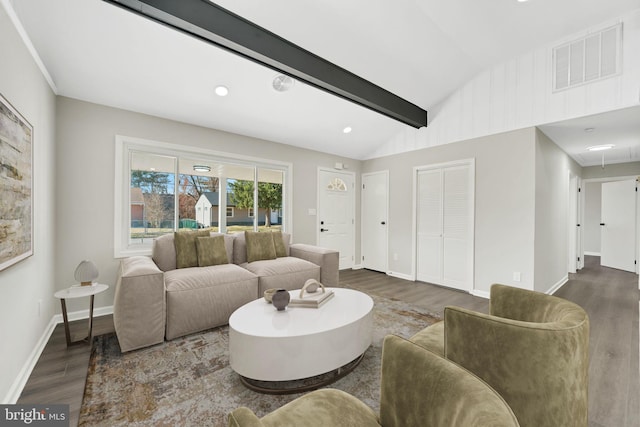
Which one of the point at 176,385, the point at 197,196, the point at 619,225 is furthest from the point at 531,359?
the point at 619,225

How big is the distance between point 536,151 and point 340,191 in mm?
3076

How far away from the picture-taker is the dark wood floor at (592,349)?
1.71m

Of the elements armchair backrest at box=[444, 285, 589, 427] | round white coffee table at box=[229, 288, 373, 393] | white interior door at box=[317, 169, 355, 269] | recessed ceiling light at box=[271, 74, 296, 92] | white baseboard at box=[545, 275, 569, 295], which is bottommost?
white baseboard at box=[545, 275, 569, 295]

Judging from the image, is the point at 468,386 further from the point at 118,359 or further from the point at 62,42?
the point at 62,42

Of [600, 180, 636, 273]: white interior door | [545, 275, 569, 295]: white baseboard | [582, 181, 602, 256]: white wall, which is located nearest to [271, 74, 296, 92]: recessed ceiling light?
[545, 275, 569, 295]: white baseboard

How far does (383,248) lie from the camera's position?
209 inches

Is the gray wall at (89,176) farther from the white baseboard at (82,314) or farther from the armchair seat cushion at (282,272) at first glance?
the armchair seat cushion at (282,272)

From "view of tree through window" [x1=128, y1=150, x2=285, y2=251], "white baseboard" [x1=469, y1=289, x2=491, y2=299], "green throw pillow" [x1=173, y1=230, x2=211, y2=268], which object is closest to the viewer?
"green throw pillow" [x1=173, y1=230, x2=211, y2=268]

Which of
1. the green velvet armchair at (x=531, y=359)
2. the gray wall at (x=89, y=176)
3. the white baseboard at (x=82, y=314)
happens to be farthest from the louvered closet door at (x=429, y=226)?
the white baseboard at (x=82, y=314)

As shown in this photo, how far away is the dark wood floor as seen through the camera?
1711 millimetres

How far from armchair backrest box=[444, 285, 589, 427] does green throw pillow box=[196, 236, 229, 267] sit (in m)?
2.77

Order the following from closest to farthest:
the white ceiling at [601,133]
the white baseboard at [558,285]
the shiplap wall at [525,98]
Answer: the shiplap wall at [525,98], the white ceiling at [601,133], the white baseboard at [558,285]

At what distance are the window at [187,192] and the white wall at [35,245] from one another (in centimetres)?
63

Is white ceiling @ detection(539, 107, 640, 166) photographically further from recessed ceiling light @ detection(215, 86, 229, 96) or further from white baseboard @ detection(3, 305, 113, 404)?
white baseboard @ detection(3, 305, 113, 404)
